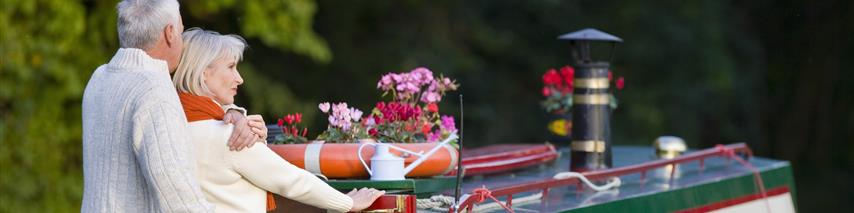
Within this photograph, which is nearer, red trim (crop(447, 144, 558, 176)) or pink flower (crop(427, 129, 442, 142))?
pink flower (crop(427, 129, 442, 142))

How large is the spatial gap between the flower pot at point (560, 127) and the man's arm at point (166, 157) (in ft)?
13.2

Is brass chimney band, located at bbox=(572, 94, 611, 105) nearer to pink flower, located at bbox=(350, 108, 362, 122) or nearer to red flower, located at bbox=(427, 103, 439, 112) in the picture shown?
red flower, located at bbox=(427, 103, 439, 112)

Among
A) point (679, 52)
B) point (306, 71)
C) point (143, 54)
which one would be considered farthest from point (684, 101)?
point (143, 54)

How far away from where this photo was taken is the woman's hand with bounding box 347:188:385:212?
3141mm

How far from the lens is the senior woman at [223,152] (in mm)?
2898

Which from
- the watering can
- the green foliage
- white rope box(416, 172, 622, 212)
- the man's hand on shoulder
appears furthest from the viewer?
the green foliage

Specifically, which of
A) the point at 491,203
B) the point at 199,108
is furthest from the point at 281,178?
the point at 491,203

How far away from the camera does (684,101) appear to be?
48.9ft

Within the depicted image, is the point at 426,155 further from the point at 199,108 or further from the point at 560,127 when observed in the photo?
the point at 560,127

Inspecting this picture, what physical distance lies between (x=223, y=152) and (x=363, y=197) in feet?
1.28

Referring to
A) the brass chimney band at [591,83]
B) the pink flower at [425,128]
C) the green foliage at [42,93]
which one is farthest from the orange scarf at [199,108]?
the green foliage at [42,93]

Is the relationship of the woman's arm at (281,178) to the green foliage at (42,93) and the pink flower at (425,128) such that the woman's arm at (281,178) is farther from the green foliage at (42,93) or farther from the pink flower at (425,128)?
the green foliage at (42,93)

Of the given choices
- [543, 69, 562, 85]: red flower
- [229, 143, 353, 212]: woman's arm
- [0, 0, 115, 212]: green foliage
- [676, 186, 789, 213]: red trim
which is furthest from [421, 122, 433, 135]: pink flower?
[0, 0, 115, 212]: green foliage

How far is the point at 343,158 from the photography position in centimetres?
345
